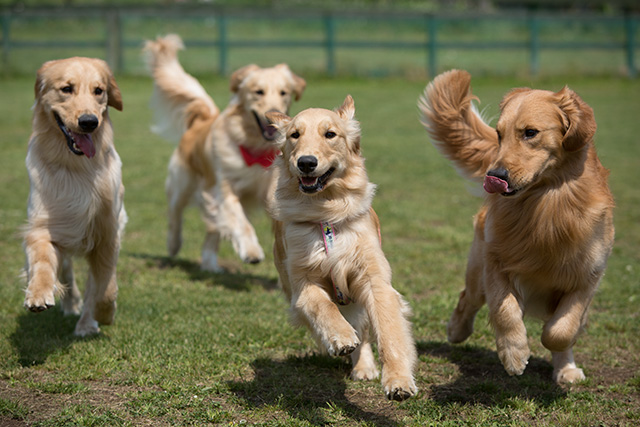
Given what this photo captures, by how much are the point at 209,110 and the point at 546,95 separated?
520 cm

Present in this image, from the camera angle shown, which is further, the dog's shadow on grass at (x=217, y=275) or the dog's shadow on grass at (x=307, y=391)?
the dog's shadow on grass at (x=217, y=275)

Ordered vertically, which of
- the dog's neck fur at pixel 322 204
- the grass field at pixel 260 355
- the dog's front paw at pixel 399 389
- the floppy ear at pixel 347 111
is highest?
the floppy ear at pixel 347 111

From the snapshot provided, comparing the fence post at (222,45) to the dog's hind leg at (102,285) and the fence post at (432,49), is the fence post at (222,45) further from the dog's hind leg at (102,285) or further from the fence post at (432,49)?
the dog's hind leg at (102,285)

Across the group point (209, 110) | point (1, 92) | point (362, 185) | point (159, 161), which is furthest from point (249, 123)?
point (1, 92)

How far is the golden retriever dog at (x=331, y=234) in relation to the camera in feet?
13.1

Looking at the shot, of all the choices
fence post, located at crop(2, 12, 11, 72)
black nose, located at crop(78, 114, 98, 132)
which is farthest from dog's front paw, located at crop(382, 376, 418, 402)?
fence post, located at crop(2, 12, 11, 72)

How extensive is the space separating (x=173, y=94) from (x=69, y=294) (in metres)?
3.56

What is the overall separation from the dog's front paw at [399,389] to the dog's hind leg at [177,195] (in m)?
4.88

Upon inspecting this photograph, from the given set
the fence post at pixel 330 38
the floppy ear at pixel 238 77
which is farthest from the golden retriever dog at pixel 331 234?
the fence post at pixel 330 38

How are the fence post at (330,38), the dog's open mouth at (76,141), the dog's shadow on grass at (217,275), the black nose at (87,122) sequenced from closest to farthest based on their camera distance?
the black nose at (87,122), the dog's open mouth at (76,141), the dog's shadow on grass at (217,275), the fence post at (330,38)

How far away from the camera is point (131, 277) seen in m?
6.85

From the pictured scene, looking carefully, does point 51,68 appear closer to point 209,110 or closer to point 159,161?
point 209,110

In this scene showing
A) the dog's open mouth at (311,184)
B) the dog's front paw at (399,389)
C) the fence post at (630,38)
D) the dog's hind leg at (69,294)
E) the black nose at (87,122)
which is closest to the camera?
the dog's front paw at (399,389)

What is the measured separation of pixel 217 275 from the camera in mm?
7297
